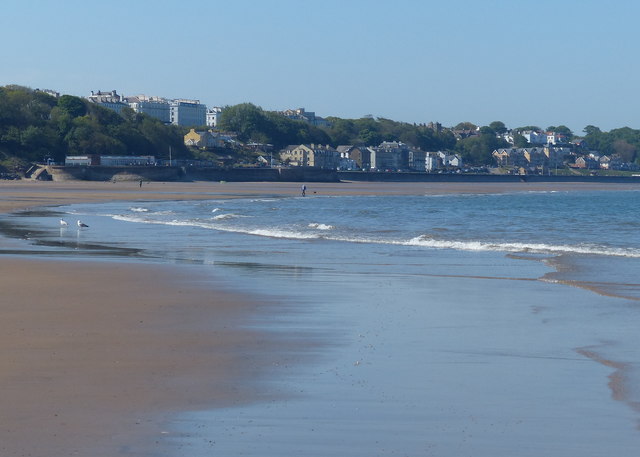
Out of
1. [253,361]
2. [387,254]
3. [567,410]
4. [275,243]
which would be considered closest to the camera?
[567,410]

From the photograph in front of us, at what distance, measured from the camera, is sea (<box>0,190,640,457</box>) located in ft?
19.6

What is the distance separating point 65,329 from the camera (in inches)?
369

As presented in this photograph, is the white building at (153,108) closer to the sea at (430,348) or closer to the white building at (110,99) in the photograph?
the white building at (110,99)

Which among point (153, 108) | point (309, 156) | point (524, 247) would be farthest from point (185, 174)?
point (153, 108)

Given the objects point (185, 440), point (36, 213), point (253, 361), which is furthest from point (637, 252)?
point (36, 213)

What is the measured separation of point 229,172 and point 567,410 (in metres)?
93.8

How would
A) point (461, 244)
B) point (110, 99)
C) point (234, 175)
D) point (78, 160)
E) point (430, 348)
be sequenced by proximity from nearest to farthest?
point (430, 348) → point (461, 244) → point (78, 160) → point (234, 175) → point (110, 99)

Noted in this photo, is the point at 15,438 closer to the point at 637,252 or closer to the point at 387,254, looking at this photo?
the point at 387,254

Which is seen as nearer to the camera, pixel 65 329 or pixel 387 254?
pixel 65 329

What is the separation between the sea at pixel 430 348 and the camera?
5988 mm

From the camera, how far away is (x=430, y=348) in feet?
28.6

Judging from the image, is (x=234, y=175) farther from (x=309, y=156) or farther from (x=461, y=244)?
(x=461, y=244)

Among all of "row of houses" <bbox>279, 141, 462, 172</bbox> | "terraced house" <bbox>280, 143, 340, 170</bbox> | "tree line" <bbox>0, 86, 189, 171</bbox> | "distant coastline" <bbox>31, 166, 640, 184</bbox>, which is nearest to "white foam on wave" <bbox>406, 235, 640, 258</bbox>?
"distant coastline" <bbox>31, 166, 640, 184</bbox>

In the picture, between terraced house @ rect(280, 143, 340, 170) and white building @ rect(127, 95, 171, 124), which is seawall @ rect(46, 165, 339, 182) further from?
white building @ rect(127, 95, 171, 124)
